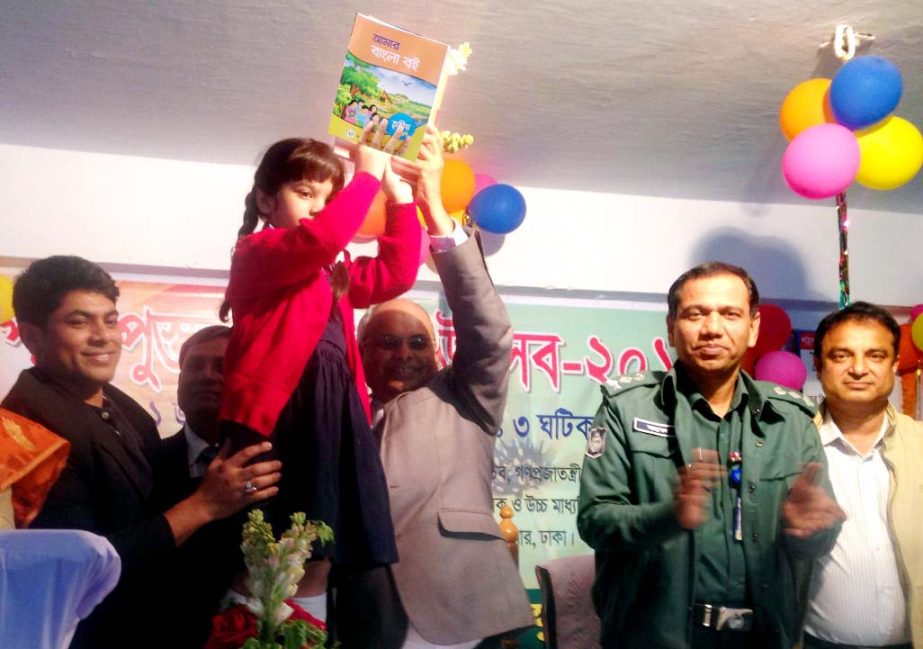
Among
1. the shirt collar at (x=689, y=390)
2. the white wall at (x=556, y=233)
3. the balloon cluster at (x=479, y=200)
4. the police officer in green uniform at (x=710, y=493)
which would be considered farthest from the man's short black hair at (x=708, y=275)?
the white wall at (x=556, y=233)

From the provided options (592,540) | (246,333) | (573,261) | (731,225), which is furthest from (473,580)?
(731,225)

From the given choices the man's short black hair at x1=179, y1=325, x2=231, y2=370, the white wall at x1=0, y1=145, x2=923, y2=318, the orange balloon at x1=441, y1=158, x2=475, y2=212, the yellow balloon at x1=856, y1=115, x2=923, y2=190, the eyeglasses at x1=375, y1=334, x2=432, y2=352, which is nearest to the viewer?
the man's short black hair at x1=179, y1=325, x2=231, y2=370

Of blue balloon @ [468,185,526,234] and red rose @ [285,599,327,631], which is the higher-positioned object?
blue balloon @ [468,185,526,234]

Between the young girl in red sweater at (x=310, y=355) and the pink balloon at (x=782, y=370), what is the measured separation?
1590 millimetres

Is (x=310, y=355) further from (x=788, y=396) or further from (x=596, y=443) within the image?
(x=788, y=396)

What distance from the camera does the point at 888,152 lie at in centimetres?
260

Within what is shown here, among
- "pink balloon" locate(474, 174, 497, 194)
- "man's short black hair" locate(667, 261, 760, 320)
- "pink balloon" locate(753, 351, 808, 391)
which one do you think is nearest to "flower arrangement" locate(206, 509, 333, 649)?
"man's short black hair" locate(667, 261, 760, 320)

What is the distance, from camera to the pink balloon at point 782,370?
3.16 meters

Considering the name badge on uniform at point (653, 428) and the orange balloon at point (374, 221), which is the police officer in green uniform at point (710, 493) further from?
the orange balloon at point (374, 221)

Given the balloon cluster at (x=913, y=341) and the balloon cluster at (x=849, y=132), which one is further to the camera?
the balloon cluster at (x=913, y=341)

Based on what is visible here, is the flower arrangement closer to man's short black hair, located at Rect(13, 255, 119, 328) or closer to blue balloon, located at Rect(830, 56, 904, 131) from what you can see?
man's short black hair, located at Rect(13, 255, 119, 328)

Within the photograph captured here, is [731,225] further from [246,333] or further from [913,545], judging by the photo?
[246,333]

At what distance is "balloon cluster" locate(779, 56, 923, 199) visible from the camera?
8.14ft

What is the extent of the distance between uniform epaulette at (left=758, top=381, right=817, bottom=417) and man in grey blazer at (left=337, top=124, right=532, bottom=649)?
0.61m
